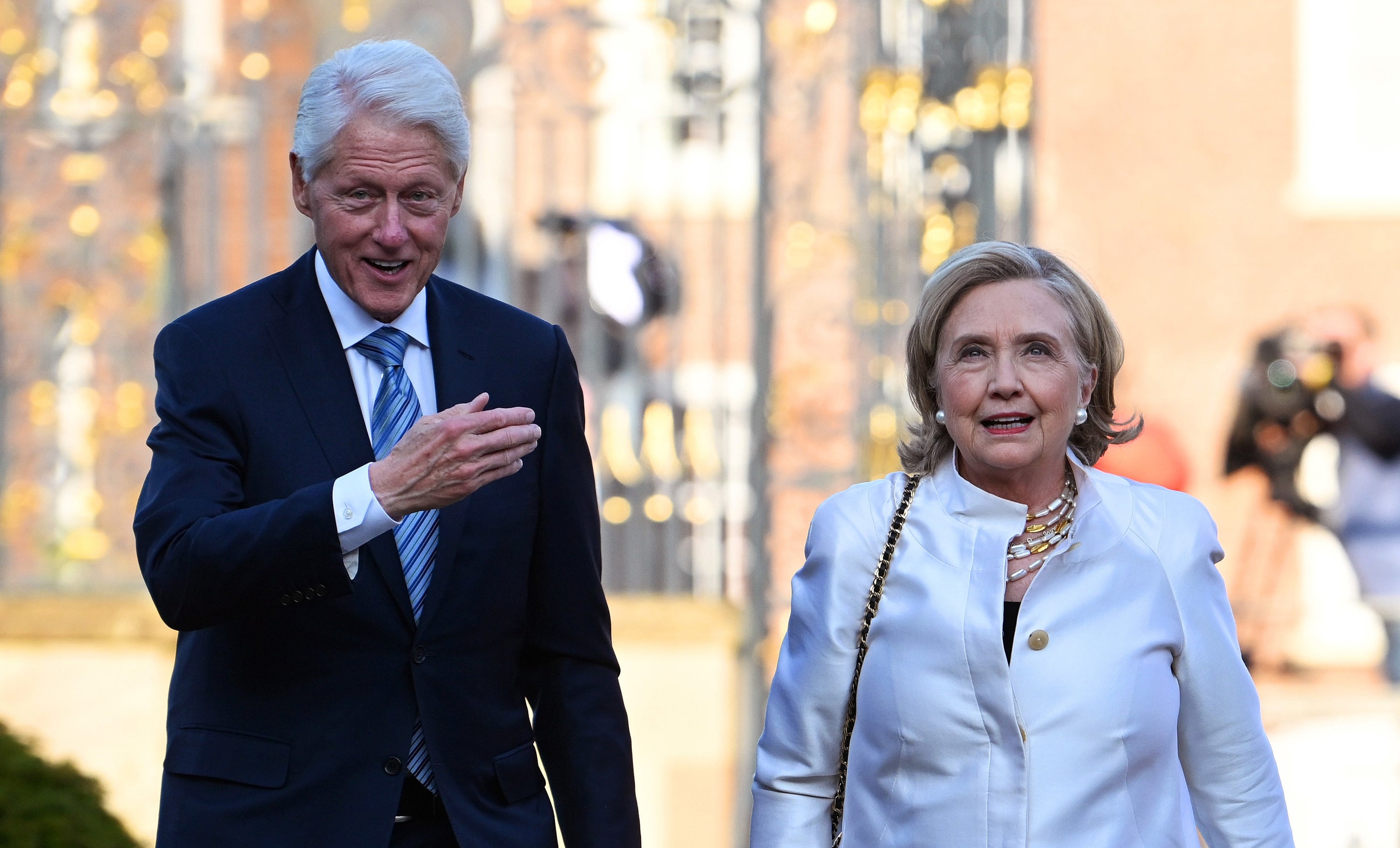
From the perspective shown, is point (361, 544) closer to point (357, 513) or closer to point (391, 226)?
point (357, 513)

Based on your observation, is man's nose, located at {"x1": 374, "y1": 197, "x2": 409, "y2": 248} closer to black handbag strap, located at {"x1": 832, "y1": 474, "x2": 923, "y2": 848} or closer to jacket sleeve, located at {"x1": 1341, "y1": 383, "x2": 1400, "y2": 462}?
black handbag strap, located at {"x1": 832, "y1": 474, "x2": 923, "y2": 848}

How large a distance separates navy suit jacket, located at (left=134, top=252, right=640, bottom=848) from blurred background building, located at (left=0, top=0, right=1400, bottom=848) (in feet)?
10.7

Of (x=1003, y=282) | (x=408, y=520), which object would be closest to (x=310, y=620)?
(x=408, y=520)

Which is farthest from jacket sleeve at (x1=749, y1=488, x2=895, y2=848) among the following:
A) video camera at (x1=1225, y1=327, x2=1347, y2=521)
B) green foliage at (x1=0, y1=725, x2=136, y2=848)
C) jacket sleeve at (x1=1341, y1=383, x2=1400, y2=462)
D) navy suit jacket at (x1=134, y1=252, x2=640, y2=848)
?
video camera at (x1=1225, y1=327, x2=1347, y2=521)

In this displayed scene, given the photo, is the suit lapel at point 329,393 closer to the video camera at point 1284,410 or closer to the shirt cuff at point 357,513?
the shirt cuff at point 357,513

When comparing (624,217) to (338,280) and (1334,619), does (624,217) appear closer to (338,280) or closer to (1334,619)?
(338,280)

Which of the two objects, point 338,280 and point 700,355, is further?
point 700,355

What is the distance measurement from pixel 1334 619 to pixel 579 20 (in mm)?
8606

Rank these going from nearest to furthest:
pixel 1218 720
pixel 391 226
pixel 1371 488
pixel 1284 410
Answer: pixel 391 226 < pixel 1218 720 < pixel 1371 488 < pixel 1284 410

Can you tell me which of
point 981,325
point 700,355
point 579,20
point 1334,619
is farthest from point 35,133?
point 1334,619

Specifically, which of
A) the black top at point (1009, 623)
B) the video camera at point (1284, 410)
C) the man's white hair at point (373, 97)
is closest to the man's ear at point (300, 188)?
the man's white hair at point (373, 97)

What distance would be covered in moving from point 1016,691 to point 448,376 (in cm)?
81

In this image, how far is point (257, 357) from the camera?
217 centimetres

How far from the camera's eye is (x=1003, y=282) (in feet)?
7.55
